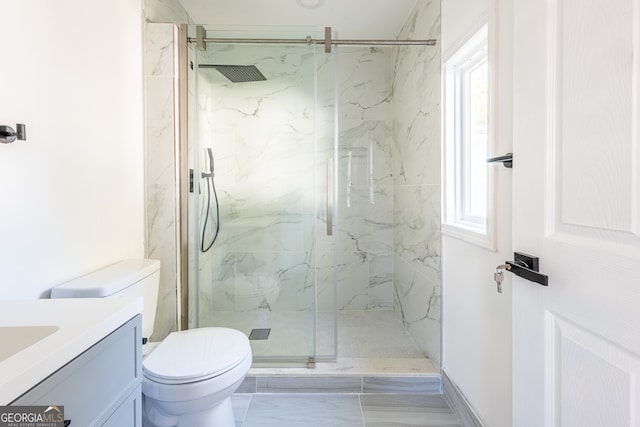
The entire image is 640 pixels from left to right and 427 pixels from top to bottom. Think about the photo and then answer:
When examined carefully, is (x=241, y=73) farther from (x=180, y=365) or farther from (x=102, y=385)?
(x=102, y=385)

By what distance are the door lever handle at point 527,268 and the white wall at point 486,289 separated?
282 mm

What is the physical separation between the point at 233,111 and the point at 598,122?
1.93 meters

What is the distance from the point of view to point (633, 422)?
62 centimetres

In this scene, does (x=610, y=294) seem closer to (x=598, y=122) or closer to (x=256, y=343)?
(x=598, y=122)

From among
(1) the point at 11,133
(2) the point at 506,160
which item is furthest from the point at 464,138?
(1) the point at 11,133

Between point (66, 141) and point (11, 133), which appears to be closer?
point (11, 133)

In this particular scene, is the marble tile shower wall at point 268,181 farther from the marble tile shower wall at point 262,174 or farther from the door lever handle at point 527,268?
the door lever handle at point 527,268

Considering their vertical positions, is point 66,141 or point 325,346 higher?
point 66,141

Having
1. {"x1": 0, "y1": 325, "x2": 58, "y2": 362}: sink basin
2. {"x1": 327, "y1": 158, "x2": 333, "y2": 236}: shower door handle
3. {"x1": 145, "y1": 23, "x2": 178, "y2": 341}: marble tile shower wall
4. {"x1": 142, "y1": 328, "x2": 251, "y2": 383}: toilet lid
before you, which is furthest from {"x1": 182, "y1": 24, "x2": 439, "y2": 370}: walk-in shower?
{"x1": 0, "y1": 325, "x2": 58, "y2": 362}: sink basin

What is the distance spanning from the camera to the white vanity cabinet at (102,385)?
600 millimetres

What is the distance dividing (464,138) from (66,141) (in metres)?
1.91

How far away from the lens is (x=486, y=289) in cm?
140

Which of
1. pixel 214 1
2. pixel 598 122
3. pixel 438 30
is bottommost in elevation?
pixel 598 122

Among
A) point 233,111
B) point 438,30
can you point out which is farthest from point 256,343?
point 438,30
